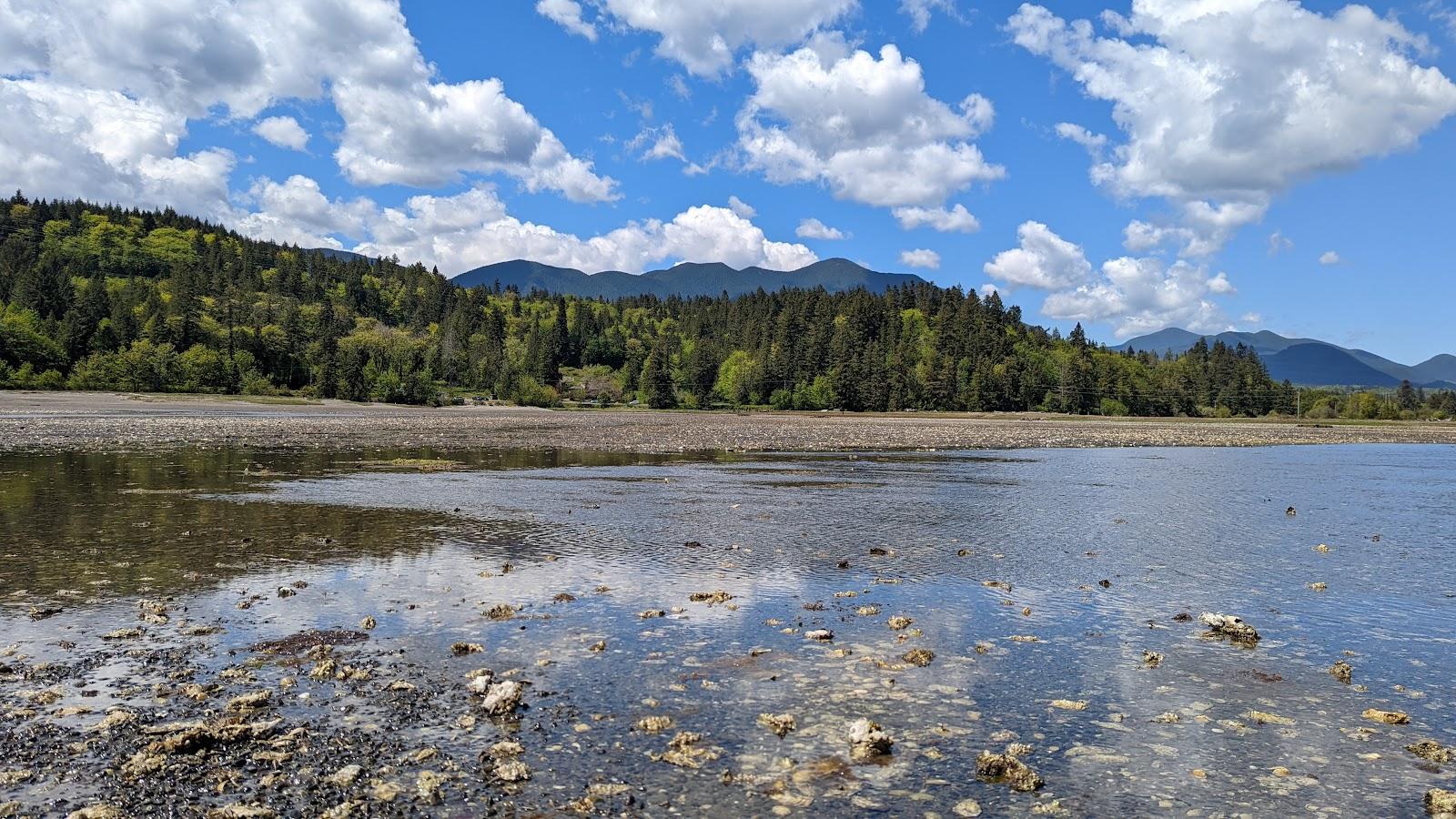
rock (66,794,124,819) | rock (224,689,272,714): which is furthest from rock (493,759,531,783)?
rock (224,689,272,714)

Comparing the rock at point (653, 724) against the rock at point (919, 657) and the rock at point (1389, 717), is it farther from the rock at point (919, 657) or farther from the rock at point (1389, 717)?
the rock at point (1389, 717)

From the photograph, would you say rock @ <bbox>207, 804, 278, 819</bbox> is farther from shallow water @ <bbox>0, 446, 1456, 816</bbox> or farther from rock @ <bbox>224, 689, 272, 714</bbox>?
rock @ <bbox>224, 689, 272, 714</bbox>

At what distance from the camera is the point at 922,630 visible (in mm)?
13234

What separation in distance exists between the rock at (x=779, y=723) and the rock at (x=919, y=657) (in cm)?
283

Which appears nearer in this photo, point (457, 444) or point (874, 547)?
point (874, 547)

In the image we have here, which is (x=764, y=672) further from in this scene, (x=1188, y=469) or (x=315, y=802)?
(x=1188, y=469)

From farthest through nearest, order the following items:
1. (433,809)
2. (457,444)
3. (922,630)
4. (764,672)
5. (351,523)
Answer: (457,444)
(351,523)
(922,630)
(764,672)
(433,809)

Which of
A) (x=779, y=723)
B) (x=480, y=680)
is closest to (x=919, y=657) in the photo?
(x=779, y=723)

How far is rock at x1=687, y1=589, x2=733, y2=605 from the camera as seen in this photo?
49.0 feet

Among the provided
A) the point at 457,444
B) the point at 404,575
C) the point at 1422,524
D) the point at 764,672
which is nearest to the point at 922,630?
the point at 764,672

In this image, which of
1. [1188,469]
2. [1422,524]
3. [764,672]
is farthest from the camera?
[1188,469]

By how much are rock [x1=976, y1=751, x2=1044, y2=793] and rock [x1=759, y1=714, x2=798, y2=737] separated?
6.52 ft

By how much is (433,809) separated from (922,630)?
8310mm

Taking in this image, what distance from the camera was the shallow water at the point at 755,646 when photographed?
25.8 feet
